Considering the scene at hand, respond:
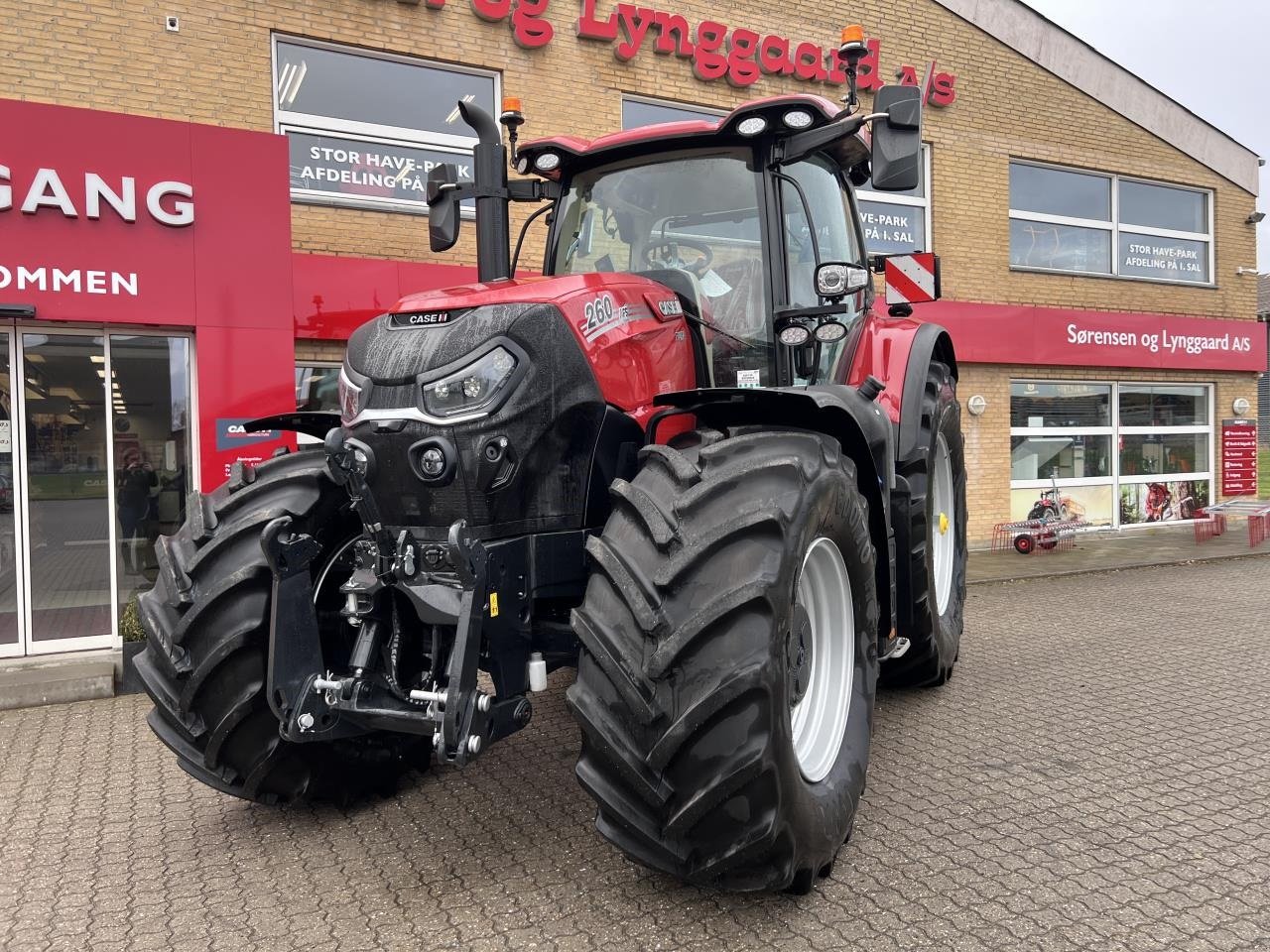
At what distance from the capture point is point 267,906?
9.79 feet

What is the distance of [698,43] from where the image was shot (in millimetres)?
9734

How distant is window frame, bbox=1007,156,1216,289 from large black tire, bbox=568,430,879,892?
10566mm

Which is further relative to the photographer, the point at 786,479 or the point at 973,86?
the point at 973,86

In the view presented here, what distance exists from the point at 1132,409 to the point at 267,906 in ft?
42.6

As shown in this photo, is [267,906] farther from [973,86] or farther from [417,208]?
[973,86]

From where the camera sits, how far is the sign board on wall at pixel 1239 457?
13.7 metres

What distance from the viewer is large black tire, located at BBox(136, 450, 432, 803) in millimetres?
3240

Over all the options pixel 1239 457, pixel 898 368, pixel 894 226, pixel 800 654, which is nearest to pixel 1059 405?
pixel 894 226

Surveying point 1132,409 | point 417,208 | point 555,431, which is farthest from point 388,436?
point 1132,409

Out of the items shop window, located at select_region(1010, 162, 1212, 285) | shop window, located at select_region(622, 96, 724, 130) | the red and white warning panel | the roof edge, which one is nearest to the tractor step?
the red and white warning panel

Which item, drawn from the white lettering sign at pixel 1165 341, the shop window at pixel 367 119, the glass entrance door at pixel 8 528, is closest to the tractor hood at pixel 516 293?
the glass entrance door at pixel 8 528

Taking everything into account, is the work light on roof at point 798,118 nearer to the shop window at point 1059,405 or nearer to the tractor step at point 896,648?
the tractor step at point 896,648

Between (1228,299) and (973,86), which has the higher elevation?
(973,86)

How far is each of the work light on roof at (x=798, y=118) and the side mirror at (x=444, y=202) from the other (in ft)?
4.63
